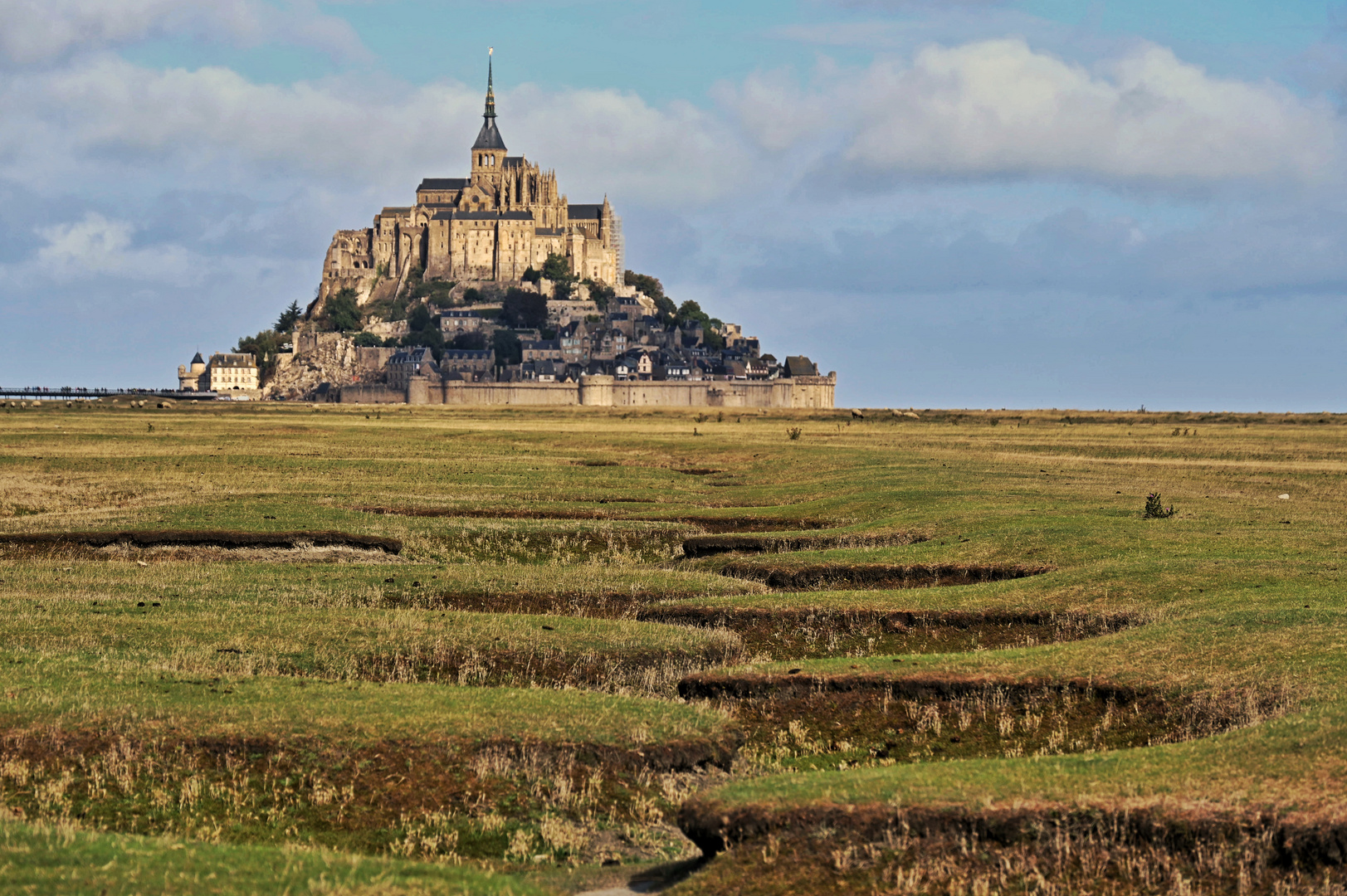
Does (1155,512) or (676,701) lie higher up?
(1155,512)

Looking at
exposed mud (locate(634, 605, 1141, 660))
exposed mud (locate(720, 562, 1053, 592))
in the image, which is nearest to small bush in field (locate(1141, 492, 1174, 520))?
exposed mud (locate(720, 562, 1053, 592))

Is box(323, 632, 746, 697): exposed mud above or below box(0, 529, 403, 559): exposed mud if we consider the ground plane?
below

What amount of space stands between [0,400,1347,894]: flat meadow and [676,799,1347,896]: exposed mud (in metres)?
0.03

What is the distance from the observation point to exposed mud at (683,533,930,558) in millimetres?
34750

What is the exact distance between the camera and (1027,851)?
452 inches

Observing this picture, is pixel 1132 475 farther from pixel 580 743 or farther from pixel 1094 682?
pixel 580 743

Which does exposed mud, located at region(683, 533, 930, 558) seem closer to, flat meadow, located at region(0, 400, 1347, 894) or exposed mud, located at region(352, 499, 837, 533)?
flat meadow, located at region(0, 400, 1347, 894)

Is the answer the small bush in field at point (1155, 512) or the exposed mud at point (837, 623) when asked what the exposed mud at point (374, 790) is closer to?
the exposed mud at point (837, 623)

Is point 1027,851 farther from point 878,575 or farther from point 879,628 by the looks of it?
point 878,575

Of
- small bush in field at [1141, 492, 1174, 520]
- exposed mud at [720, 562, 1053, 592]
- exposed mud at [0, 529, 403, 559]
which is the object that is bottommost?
exposed mud at [720, 562, 1053, 592]

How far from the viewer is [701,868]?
11.9 metres

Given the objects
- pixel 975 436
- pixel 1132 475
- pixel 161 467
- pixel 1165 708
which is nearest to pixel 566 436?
pixel 975 436

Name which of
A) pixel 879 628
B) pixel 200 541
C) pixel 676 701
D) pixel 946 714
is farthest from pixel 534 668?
pixel 200 541

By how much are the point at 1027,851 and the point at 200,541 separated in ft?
85.1
